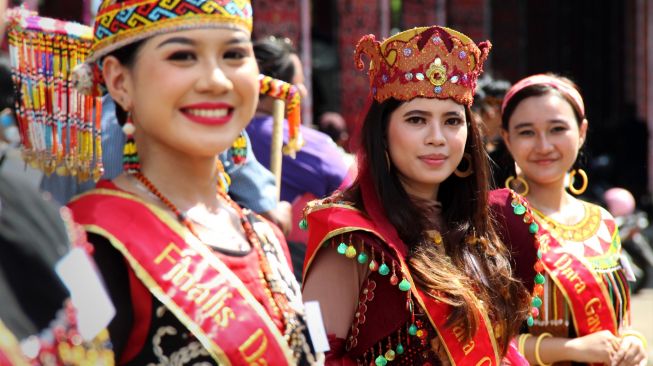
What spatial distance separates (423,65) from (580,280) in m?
1.01

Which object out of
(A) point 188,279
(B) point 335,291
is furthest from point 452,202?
(A) point 188,279

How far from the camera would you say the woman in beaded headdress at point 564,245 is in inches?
132

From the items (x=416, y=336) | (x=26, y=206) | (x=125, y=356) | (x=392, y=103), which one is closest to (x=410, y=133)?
(x=392, y=103)

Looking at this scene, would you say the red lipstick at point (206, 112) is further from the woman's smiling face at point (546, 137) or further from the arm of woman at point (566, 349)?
the woman's smiling face at point (546, 137)

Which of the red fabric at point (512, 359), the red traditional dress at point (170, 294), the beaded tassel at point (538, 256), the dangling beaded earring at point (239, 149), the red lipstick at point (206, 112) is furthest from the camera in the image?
the beaded tassel at point (538, 256)

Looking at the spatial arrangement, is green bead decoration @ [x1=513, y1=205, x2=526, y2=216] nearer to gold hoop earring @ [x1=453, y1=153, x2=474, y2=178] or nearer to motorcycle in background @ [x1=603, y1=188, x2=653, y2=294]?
gold hoop earring @ [x1=453, y1=153, x2=474, y2=178]

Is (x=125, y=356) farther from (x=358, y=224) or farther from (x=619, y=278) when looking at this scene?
(x=619, y=278)

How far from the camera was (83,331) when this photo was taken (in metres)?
1.70

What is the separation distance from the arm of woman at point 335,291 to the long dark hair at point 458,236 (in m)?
Answer: 0.15

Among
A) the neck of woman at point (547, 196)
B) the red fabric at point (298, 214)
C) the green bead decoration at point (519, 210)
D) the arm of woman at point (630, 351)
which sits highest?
the green bead decoration at point (519, 210)


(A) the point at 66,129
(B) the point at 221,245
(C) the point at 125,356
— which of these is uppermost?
(A) the point at 66,129

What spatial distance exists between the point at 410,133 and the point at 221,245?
88 cm

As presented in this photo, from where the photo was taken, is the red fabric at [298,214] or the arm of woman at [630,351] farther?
the red fabric at [298,214]

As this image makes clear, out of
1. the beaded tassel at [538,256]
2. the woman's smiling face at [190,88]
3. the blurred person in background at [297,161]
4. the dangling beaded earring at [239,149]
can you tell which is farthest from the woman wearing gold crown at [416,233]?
the blurred person in background at [297,161]
